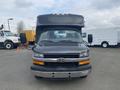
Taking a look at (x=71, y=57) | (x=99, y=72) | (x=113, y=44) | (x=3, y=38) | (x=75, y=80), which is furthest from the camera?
(x=113, y=44)

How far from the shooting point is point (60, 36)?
9617 millimetres

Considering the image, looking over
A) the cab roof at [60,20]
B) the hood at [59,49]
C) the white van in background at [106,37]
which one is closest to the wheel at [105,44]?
the white van in background at [106,37]

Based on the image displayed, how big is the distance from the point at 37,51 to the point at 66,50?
3.06 feet

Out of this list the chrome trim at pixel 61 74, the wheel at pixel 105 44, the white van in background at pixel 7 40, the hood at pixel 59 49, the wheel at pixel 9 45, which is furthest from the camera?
the wheel at pixel 105 44

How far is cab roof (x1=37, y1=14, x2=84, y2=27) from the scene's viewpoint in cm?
1084

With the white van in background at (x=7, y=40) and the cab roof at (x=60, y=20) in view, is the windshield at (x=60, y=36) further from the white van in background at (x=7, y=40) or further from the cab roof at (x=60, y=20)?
the white van in background at (x=7, y=40)

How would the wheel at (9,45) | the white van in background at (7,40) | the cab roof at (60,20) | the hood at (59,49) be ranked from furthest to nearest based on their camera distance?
the wheel at (9,45) → the white van in background at (7,40) → the cab roof at (60,20) → the hood at (59,49)

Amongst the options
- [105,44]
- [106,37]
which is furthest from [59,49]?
[105,44]

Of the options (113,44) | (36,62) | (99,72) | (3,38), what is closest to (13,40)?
(3,38)

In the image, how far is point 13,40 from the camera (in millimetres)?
27219

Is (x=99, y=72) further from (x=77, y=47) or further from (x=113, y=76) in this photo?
(x=77, y=47)

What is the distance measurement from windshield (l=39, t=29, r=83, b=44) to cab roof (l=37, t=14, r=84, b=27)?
944 millimetres

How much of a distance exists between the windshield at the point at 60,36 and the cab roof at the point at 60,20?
37.1 inches

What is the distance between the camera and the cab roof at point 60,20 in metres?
10.8
